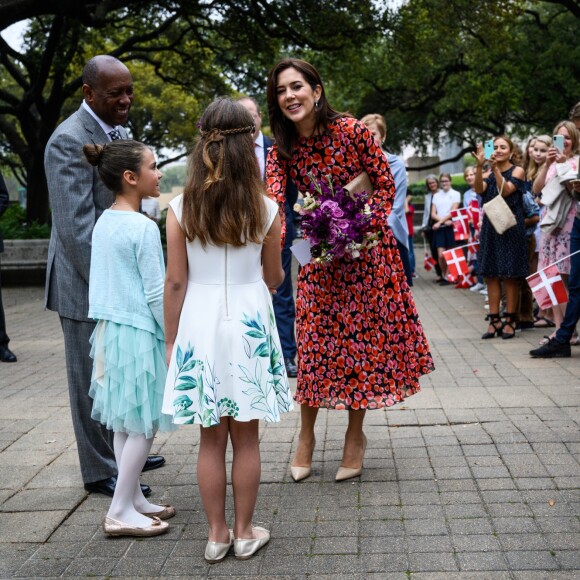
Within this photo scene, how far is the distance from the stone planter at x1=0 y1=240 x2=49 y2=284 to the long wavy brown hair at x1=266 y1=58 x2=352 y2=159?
43.1 feet

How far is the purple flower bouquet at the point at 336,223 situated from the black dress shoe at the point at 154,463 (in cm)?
155

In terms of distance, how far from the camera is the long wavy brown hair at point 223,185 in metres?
3.65

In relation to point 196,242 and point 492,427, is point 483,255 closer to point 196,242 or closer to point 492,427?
point 492,427

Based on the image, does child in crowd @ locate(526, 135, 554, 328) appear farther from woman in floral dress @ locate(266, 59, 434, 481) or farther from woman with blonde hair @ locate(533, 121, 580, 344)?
woman in floral dress @ locate(266, 59, 434, 481)

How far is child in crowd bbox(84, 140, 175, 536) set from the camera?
4.12 metres

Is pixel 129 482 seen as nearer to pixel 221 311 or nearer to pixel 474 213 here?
pixel 221 311

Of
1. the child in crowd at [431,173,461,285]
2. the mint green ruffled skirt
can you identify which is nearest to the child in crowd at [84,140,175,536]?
the mint green ruffled skirt

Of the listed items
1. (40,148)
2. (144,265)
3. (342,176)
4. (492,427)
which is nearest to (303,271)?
(342,176)

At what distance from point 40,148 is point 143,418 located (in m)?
20.4

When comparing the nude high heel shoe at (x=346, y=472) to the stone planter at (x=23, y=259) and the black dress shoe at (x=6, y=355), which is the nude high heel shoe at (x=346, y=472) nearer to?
the black dress shoe at (x=6, y=355)

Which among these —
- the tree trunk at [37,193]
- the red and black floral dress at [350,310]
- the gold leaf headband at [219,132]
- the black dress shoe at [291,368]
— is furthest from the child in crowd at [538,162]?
the tree trunk at [37,193]

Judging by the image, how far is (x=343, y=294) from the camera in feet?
15.8

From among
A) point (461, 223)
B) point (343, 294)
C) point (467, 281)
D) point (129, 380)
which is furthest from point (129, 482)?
point (461, 223)

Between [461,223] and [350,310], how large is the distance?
11.7m
